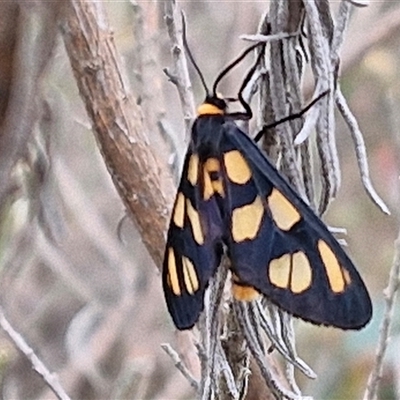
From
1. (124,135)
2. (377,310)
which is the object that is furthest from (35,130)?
(377,310)

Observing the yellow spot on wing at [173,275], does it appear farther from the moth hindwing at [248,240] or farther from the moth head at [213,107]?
the moth head at [213,107]

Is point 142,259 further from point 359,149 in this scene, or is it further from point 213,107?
point 359,149

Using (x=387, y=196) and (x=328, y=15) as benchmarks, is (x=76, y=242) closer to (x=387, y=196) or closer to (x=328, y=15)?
(x=387, y=196)

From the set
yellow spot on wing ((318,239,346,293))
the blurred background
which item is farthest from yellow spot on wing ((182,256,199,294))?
the blurred background

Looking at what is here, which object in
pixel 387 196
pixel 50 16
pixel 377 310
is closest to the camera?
pixel 50 16

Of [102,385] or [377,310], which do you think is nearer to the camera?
[377,310]

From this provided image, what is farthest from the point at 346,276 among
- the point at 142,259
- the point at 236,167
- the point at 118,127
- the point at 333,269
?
the point at 142,259

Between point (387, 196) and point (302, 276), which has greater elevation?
point (302, 276)
